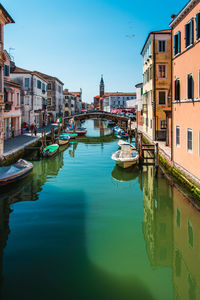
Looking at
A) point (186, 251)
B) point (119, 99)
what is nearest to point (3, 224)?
point (186, 251)

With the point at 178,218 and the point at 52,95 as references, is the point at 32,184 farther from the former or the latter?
the point at 52,95

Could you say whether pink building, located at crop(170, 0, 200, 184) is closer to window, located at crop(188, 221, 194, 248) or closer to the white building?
window, located at crop(188, 221, 194, 248)

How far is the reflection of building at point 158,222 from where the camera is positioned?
8.41 metres

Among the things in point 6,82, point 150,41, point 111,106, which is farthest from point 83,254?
point 111,106

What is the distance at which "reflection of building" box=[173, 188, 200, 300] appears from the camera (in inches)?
267

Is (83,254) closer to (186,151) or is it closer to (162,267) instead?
(162,267)

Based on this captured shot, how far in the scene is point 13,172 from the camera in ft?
51.4

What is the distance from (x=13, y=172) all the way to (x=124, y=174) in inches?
289

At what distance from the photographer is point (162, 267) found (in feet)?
25.3

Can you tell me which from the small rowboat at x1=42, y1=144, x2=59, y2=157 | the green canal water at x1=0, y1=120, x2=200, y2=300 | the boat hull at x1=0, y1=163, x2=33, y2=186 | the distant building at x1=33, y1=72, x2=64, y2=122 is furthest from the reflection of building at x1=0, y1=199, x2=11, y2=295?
the distant building at x1=33, y1=72, x2=64, y2=122

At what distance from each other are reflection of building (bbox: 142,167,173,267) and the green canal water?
1.2 inches

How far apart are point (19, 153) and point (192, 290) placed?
1743 cm

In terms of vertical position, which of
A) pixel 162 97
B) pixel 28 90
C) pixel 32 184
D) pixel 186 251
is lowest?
pixel 186 251

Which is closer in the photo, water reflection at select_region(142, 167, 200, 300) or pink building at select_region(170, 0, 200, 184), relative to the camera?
water reflection at select_region(142, 167, 200, 300)
